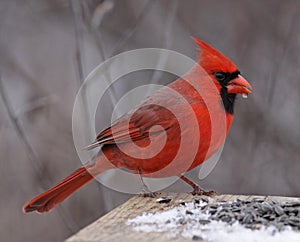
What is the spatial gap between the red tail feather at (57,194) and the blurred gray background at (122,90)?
1.76 meters

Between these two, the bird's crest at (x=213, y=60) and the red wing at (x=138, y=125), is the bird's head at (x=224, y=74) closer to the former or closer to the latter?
the bird's crest at (x=213, y=60)

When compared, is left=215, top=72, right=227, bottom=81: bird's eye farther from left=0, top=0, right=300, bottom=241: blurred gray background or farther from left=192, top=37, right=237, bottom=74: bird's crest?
left=0, top=0, right=300, bottom=241: blurred gray background

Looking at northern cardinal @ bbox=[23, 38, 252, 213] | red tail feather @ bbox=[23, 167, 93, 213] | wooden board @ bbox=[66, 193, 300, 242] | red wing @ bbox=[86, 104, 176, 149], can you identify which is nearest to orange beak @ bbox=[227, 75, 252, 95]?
Result: northern cardinal @ bbox=[23, 38, 252, 213]

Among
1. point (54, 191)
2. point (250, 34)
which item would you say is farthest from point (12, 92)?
point (54, 191)

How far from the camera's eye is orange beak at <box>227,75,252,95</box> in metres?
3.29

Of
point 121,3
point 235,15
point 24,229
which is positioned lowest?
point 24,229

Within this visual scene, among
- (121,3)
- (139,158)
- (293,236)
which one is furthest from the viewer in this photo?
(121,3)

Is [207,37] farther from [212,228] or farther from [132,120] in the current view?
[212,228]

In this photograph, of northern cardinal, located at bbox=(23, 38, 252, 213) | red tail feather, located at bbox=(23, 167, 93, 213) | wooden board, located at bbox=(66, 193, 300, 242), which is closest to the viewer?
wooden board, located at bbox=(66, 193, 300, 242)

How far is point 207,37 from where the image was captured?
18.5 feet

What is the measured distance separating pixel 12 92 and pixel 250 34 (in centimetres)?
210

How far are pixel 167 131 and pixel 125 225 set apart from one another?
771 millimetres

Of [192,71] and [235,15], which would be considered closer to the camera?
[192,71]

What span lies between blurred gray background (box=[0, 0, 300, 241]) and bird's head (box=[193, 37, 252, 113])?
1.78 metres
